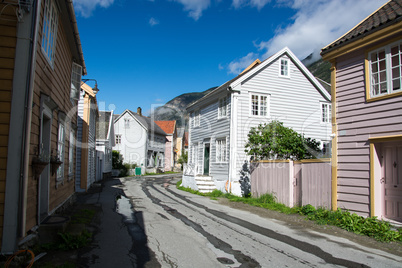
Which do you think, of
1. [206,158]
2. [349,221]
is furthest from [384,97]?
[206,158]

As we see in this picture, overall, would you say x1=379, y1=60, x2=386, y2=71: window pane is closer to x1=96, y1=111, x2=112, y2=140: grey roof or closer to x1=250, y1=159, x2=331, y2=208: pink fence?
x1=250, y1=159, x2=331, y2=208: pink fence

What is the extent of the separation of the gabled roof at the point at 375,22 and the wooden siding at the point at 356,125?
475 millimetres

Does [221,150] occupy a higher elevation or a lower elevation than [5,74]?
lower

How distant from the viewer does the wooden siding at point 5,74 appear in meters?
5.27

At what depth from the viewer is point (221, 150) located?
1908 centimetres

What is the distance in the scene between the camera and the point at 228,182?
688 inches

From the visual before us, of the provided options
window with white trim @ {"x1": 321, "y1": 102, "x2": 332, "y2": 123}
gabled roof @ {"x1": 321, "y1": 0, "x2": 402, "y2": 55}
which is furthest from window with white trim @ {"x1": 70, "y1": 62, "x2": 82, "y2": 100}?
window with white trim @ {"x1": 321, "y1": 102, "x2": 332, "y2": 123}

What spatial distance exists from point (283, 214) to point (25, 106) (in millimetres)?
8804

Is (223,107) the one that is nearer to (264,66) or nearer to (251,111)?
(251,111)

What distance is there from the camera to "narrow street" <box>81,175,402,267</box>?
221 inches

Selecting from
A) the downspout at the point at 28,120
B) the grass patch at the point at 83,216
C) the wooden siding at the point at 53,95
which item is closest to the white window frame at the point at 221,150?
the wooden siding at the point at 53,95

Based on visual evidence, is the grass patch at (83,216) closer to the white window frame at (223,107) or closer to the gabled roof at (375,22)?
the gabled roof at (375,22)

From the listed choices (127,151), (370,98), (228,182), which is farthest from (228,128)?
(127,151)

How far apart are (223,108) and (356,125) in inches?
412
